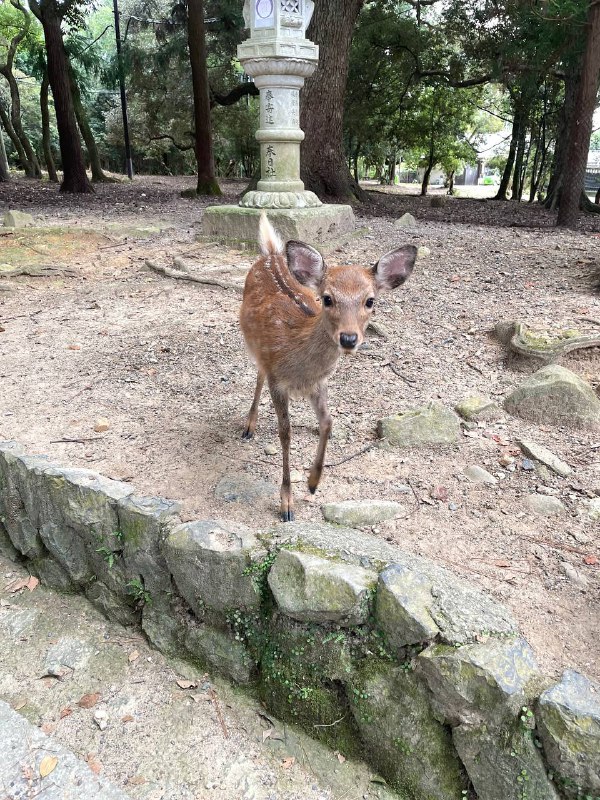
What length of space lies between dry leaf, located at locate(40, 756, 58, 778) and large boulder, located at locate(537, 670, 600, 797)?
76.7 inches

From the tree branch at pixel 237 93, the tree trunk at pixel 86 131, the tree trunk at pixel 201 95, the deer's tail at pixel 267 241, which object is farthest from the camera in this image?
the tree trunk at pixel 86 131

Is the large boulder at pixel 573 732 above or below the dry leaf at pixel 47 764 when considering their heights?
above

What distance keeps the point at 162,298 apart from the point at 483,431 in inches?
131

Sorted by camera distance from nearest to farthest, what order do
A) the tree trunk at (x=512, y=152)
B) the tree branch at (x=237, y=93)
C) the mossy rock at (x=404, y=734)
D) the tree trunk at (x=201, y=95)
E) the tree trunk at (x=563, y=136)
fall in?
1. the mossy rock at (x=404, y=734)
2. the tree trunk at (x=201, y=95)
3. the tree trunk at (x=563, y=136)
4. the tree branch at (x=237, y=93)
5. the tree trunk at (x=512, y=152)

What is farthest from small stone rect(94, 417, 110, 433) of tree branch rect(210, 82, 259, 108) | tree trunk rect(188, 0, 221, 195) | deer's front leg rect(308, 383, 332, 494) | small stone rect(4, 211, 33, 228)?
tree branch rect(210, 82, 259, 108)

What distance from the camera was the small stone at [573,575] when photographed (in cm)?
241

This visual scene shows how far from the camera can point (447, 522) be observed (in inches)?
110

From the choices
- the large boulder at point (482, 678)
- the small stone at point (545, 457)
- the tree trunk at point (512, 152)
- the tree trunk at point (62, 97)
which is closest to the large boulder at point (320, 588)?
the large boulder at point (482, 678)

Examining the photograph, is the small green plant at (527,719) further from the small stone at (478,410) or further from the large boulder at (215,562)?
the small stone at (478,410)

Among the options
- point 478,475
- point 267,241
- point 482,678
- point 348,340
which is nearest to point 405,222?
point 267,241

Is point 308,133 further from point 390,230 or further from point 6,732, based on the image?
point 6,732

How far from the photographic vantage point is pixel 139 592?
312 cm

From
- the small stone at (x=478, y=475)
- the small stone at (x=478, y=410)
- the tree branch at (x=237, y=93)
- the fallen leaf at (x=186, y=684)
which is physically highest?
the tree branch at (x=237, y=93)

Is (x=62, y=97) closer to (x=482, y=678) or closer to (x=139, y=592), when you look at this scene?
(x=139, y=592)
